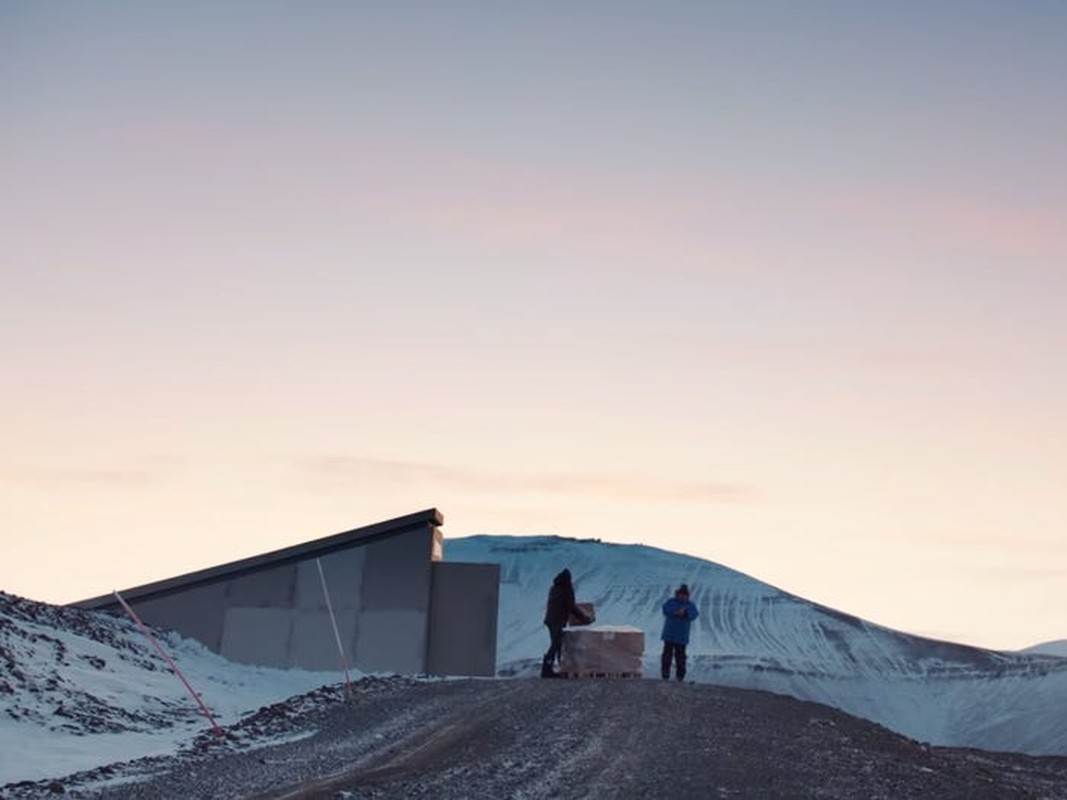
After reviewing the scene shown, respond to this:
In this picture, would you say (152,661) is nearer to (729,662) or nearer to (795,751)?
(795,751)

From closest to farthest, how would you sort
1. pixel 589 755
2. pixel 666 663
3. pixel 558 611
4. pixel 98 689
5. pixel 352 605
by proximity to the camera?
pixel 589 755 < pixel 98 689 < pixel 666 663 < pixel 558 611 < pixel 352 605

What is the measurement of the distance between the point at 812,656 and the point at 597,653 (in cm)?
7585

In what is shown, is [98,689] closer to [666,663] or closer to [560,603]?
[560,603]

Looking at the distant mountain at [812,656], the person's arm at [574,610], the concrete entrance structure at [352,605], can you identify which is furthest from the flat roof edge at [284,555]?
the distant mountain at [812,656]

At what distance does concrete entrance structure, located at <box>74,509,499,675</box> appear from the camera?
119 ft

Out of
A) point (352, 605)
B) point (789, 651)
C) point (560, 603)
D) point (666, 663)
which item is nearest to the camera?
point (666, 663)

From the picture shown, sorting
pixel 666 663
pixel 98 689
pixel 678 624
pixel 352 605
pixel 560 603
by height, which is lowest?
pixel 98 689

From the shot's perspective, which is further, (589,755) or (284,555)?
(284,555)

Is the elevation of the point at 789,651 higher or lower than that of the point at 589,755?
higher

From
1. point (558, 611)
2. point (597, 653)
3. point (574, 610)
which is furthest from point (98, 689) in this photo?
point (597, 653)

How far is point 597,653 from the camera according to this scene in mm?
29781

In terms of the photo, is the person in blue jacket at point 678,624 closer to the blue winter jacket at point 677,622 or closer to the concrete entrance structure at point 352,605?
the blue winter jacket at point 677,622

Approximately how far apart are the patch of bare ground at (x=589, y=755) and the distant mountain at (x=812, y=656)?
70250mm

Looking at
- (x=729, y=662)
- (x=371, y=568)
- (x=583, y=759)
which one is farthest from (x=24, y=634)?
(x=729, y=662)
